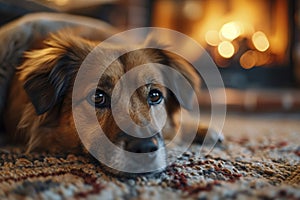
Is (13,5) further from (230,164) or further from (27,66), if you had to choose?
(230,164)

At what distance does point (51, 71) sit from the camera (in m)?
1.39

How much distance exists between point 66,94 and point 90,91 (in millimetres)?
145

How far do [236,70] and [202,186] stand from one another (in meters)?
3.22

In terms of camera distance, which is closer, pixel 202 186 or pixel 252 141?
pixel 202 186

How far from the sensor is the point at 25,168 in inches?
45.5

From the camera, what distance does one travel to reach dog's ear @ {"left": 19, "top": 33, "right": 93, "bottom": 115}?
133 cm

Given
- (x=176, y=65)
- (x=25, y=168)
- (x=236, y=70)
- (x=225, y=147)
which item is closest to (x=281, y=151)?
(x=225, y=147)

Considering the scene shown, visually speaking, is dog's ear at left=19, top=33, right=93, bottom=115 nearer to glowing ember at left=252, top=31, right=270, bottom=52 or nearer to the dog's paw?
the dog's paw

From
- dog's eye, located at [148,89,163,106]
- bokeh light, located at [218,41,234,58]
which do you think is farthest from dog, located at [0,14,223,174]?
bokeh light, located at [218,41,234,58]

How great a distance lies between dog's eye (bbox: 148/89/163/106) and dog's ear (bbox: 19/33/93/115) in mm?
319

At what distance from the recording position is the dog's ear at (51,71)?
52.4 inches

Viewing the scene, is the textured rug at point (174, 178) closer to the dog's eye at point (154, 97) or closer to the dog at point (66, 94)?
the dog at point (66, 94)

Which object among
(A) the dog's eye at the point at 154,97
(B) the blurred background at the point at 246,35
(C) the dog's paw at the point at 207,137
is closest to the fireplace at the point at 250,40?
→ (B) the blurred background at the point at 246,35

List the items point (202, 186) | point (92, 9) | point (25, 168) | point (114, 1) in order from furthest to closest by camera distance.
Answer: point (114, 1) < point (92, 9) < point (25, 168) < point (202, 186)
